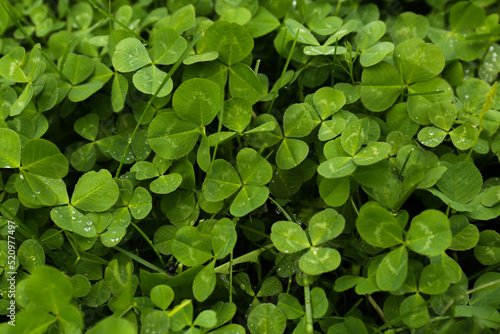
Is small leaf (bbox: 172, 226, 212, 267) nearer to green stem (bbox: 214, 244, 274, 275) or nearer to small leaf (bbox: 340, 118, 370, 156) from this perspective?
green stem (bbox: 214, 244, 274, 275)

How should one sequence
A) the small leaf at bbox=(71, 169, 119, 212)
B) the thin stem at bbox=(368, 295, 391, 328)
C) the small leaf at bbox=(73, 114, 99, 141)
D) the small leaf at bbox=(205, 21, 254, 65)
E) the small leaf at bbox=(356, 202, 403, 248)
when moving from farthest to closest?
the small leaf at bbox=(73, 114, 99, 141)
the small leaf at bbox=(205, 21, 254, 65)
the small leaf at bbox=(71, 169, 119, 212)
the thin stem at bbox=(368, 295, 391, 328)
the small leaf at bbox=(356, 202, 403, 248)

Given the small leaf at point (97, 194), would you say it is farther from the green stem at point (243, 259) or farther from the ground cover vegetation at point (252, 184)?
the green stem at point (243, 259)

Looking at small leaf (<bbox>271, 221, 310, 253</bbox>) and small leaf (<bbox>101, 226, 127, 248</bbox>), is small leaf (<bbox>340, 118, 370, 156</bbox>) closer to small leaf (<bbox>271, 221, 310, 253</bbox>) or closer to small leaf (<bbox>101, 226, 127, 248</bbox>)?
small leaf (<bbox>271, 221, 310, 253</bbox>)

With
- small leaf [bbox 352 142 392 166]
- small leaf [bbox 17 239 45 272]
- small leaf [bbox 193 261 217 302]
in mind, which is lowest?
small leaf [bbox 193 261 217 302]

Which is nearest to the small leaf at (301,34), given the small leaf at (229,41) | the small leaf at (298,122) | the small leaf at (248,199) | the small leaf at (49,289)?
the small leaf at (229,41)

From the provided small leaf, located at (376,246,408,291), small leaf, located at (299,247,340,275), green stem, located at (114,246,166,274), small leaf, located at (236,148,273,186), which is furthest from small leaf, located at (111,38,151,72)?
small leaf, located at (376,246,408,291)

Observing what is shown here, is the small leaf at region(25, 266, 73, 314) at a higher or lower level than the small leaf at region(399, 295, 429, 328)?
higher

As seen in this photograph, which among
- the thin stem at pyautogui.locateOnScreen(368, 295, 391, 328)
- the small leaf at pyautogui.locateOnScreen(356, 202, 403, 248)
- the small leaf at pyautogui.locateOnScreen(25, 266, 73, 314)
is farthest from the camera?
the thin stem at pyautogui.locateOnScreen(368, 295, 391, 328)

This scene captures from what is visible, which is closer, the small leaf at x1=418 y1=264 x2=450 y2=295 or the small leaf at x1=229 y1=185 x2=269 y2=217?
the small leaf at x1=418 y1=264 x2=450 y2=295

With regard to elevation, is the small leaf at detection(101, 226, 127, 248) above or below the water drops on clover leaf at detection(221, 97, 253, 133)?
below

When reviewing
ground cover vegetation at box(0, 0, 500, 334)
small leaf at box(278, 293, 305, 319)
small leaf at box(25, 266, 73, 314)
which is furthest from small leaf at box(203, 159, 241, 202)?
small leaf at box(25, 266, 73, 314)
